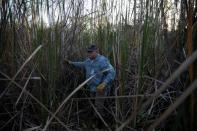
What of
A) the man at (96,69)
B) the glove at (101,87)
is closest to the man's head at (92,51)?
the man at (96,69)

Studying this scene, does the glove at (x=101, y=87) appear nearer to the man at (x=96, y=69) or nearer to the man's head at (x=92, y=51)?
the man at (x=96, y=69)

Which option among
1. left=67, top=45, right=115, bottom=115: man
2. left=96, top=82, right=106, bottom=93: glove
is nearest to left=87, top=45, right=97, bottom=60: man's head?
left=67, top=45, right=115, bottom=115: man

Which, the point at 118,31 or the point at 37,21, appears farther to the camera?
the point at 118,31

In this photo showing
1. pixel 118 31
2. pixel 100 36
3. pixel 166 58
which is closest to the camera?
pixel 166 58

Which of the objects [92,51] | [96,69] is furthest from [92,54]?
[96,69]

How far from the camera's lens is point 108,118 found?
7.66ft

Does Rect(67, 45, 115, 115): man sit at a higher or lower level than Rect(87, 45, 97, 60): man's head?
lower

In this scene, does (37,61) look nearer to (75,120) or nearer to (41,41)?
(41,41)

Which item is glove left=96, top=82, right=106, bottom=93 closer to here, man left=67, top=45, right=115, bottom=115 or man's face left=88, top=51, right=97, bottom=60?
man left=67, top=45, right=115, bottom=115

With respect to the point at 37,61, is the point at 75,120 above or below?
below

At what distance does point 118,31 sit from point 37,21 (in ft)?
1.87

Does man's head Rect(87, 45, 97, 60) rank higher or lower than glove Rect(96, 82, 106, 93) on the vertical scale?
higher

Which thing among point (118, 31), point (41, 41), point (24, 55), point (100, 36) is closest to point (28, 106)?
point (24, 55)

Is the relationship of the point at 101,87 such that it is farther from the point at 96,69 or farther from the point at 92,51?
the point at 96,69
